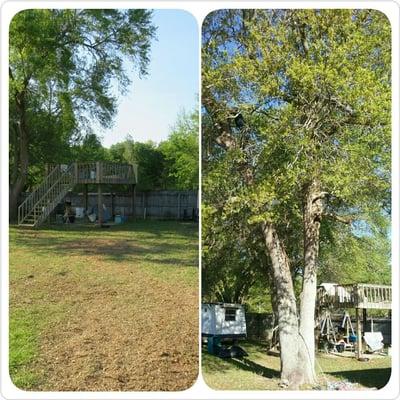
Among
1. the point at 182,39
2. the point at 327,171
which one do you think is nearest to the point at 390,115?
the point at 327,171

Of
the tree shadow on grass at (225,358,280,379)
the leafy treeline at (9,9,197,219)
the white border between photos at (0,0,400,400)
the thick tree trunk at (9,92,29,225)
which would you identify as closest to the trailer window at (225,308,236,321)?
the tree shadow on grass at (225,358,280,379)

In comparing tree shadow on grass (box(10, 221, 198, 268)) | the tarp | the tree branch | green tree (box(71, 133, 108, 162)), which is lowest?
the tarp

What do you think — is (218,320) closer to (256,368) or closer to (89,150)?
(256,368)

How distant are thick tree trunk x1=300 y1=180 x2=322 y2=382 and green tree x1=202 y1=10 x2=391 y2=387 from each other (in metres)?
0.04

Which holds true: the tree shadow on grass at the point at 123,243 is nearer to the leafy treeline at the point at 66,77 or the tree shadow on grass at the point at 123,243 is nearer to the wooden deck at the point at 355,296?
the leafy treeline at the point at 66,77

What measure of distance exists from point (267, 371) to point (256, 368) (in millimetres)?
55

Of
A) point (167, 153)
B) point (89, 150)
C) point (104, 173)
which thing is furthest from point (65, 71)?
point (104, 173)

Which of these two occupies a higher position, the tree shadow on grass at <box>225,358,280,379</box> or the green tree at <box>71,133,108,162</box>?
the green tree at <box>71,133,108,162</box>

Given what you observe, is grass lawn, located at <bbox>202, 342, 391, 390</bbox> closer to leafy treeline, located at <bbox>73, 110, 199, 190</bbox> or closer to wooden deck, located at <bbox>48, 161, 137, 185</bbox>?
Answer: leafy treeline, located at <bbox>73, 110, 199, 190</bbox>

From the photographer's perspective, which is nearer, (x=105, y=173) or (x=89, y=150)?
(x=89, y=150)

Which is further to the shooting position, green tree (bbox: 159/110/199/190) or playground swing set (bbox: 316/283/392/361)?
green tree (bbox: 159/110/199/190)

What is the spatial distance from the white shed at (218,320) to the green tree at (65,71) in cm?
117

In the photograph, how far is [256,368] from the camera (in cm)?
259

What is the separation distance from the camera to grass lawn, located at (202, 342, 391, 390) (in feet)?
8.04
